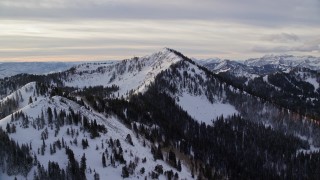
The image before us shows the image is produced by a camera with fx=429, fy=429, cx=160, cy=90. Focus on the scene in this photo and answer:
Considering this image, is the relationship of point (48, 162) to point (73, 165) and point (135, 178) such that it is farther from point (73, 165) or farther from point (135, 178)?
point (135, 178)

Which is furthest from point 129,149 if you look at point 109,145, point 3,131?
point 3,131

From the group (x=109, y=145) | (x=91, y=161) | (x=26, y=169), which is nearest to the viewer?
(x=26, y=169)

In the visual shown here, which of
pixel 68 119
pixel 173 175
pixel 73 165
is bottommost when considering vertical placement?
pixel 173 175

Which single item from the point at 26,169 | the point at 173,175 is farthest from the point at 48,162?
the point at 173,175

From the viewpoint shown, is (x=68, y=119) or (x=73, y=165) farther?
(x=68, y=119)

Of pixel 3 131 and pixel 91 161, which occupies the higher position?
pixel 3 131

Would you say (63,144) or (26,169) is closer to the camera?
(26,169)

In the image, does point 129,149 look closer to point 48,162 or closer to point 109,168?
point 109,168

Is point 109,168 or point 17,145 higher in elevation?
point 17,145

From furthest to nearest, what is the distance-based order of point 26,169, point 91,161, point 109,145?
point 109,145 → point 91,161 → point 26,169
